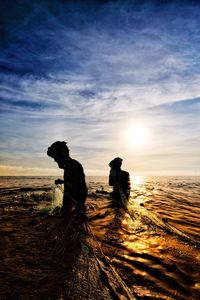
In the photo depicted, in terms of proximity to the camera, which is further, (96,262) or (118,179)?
(118,179)

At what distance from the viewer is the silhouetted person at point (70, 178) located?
687 cm

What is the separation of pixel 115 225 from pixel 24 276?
3398mm

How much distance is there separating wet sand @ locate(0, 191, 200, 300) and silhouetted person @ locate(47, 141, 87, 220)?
0.80m

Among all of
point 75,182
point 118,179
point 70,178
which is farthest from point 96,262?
point 118,179

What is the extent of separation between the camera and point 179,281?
3125 mm

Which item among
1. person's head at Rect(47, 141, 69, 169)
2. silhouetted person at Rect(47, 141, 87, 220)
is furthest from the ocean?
person's head at Rect(47, 141, 69, 169)

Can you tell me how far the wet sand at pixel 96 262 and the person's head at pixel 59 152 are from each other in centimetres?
205

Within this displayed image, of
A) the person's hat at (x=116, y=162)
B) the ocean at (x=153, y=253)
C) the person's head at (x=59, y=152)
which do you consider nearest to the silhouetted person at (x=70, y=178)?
the person's head at (x=59, y=152)

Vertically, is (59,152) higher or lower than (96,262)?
higher

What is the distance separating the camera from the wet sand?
2.82 meters

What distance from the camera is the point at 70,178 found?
23.6ft

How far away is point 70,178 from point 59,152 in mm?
939

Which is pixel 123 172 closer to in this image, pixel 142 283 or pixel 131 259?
pixel 131 259

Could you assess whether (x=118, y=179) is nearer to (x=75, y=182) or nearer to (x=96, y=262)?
(x=75, y=182)
